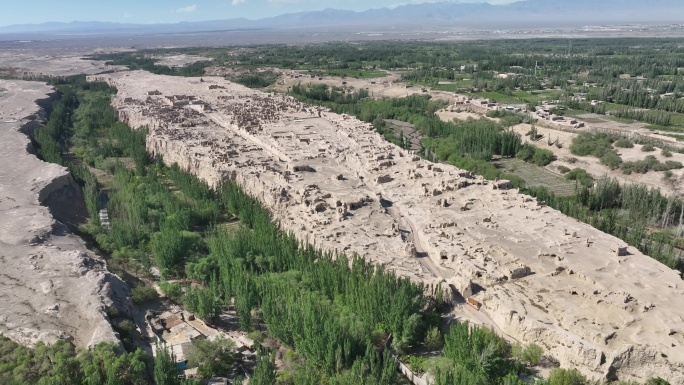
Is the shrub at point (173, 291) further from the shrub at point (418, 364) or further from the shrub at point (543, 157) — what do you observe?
the shrub at point (543, 157)

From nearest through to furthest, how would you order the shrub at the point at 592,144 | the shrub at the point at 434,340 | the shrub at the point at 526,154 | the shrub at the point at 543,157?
the shrub at the point at 434,340 → the shrub at the point at 592,144 → the shrub at the point at 543,157 → the shrub at the point at 526,154

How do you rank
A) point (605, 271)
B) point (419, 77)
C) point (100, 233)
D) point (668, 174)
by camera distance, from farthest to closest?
point (419, 77), point (668, 174), point (100, 233), point (605, 271)

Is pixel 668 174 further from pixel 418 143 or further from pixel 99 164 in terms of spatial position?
pixel 99 164

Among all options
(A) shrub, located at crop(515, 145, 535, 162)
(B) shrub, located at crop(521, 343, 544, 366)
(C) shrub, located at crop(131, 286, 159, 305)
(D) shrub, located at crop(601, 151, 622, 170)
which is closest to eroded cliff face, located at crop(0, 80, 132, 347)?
(C) shrub, located at crop(131, 286, 159, 305)

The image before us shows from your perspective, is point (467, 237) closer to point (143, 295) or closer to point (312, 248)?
point (312, 248)

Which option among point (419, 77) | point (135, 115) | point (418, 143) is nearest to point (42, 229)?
point (135, 115)

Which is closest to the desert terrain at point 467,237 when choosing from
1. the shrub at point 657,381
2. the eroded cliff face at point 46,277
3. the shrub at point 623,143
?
the shrub at point 657,381
